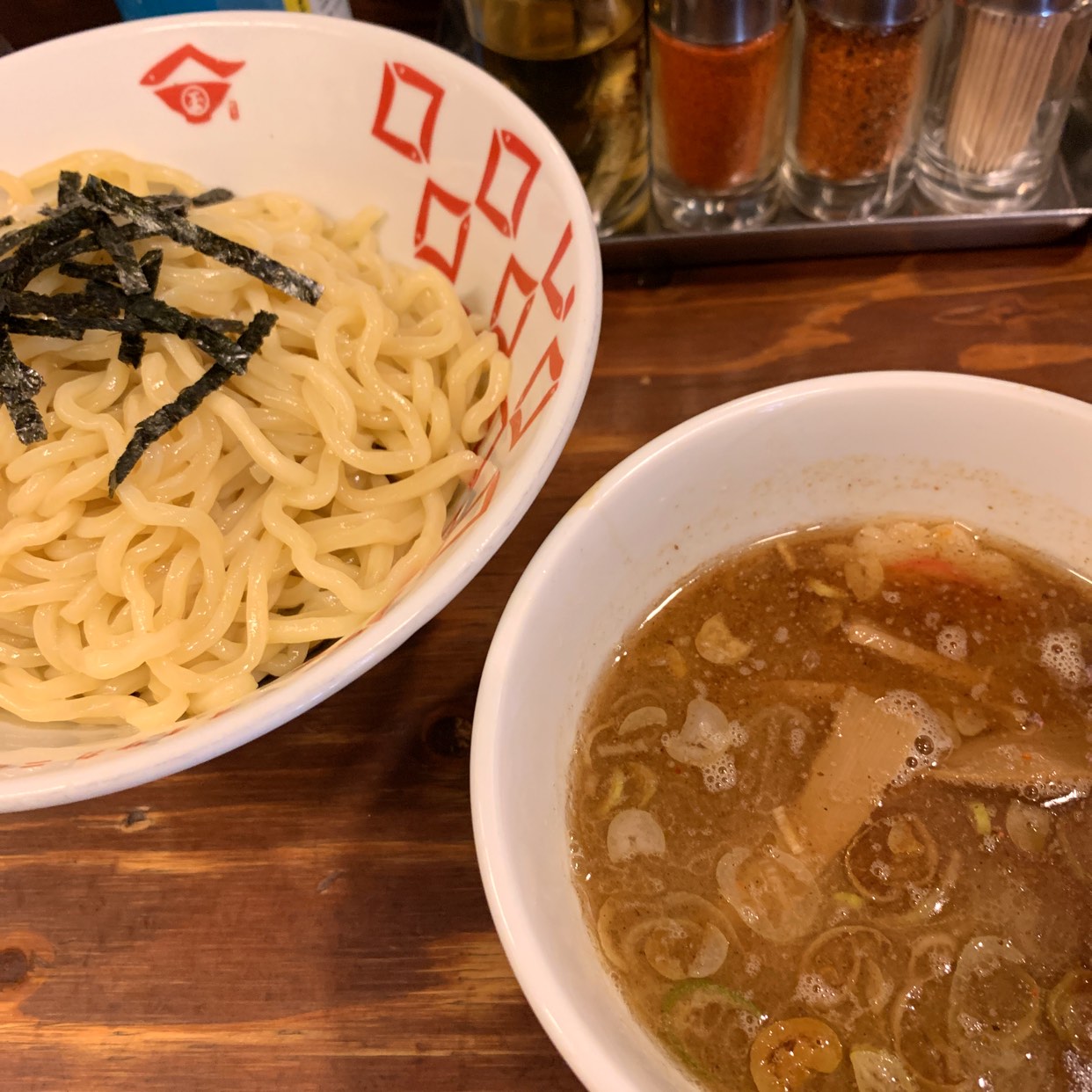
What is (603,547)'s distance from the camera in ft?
3.61

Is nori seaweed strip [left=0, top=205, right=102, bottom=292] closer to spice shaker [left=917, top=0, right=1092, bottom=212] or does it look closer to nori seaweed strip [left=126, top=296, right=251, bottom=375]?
nori seaweed strip [left=126, top=296, right=251, bottom=375]

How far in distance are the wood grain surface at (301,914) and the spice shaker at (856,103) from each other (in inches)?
20.9

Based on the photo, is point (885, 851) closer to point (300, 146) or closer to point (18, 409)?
point (18, 409)

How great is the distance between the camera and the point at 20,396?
1.27m

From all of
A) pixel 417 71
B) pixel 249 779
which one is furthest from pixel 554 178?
pixel 249 779

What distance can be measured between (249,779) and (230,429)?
1.66ft

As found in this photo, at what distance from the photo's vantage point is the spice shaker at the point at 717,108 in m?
1.57

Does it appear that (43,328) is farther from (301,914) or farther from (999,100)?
(999,100)

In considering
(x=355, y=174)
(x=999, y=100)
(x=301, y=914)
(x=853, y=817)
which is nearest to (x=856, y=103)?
(x=999, y=100)

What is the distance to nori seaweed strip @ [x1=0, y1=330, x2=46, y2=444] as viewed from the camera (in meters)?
1.26

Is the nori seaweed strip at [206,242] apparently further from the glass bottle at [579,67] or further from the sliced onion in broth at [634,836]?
the sliced onion in broth at [634,836]

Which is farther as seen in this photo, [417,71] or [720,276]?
[720,276]

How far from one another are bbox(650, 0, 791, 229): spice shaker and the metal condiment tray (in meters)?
0.06

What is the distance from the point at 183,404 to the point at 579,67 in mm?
950
